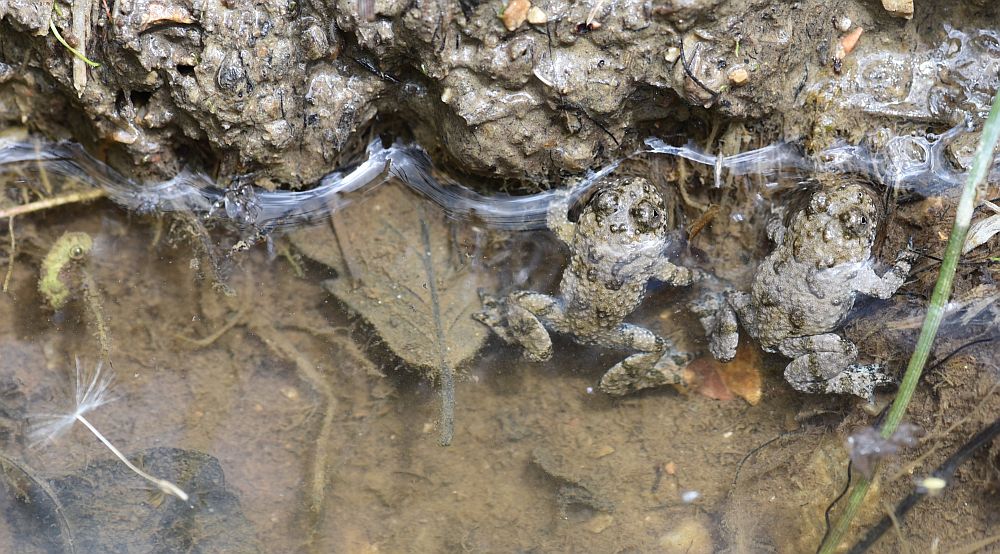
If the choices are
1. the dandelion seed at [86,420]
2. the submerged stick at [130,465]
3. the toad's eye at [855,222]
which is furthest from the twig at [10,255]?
the toad's eye at [855,222]

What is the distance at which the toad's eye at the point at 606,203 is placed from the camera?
430 centimetres

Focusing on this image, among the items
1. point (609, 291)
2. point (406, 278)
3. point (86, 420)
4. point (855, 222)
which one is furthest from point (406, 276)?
point (855, 222)

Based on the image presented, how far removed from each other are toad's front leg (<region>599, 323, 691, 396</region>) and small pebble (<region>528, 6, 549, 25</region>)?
1913 mm

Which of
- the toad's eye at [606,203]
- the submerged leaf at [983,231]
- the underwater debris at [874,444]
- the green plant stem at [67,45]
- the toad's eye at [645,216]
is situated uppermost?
the green plant stem at [67,45]

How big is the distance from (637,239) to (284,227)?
2.23 meters

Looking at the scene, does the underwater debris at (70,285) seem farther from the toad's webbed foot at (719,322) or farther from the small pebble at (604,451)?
the toad's webbed foot at (719,322)

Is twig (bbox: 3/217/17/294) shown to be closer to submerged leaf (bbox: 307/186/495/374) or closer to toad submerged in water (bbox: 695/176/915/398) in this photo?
submerged leaf (bbox: 307/186/495/374)

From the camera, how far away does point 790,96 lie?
4.04 meters

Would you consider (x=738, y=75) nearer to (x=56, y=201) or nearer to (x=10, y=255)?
(x=56, y=201)

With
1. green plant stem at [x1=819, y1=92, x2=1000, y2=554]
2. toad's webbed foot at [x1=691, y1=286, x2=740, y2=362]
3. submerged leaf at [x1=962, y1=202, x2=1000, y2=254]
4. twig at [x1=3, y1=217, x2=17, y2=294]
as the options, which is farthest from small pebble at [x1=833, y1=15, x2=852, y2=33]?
twig at [x1=3, y1=217, x2=17, y2=294]

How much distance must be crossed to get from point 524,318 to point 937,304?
7.27 ft

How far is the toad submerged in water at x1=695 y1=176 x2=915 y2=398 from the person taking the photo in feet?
13.6

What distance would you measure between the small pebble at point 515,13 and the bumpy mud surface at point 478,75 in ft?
0.13

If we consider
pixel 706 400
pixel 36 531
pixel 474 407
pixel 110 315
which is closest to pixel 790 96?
pixel 706 400
